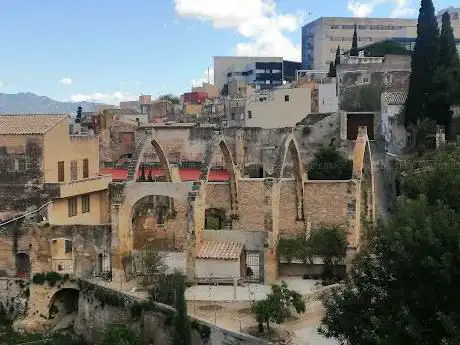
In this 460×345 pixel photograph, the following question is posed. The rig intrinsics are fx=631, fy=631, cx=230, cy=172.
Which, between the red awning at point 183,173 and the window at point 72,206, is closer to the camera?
the window at point 72,206

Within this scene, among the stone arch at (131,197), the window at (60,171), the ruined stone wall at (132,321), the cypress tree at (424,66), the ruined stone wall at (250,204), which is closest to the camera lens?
the ruined stone wall at (132,321)

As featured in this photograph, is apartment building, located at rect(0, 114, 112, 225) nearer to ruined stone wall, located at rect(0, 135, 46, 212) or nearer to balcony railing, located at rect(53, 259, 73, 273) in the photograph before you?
ruined stone wall, located at rect(0, 135, 46, 212)

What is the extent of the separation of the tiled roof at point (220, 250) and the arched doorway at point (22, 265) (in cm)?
869

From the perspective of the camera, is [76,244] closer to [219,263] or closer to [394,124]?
[219,263]

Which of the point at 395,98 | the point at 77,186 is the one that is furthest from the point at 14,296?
the point at 395,98

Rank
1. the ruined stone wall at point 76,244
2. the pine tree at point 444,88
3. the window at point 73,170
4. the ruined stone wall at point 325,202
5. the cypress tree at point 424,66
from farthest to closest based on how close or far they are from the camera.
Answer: the cypress tree at point 424,66
the pine tree at point 444,88
the window at point 73,170
the ruined stone wall at point 325,202
the ruined stone wall at point 76,244

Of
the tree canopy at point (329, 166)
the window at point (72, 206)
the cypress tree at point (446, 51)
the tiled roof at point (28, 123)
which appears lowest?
the window at point (72, 206)

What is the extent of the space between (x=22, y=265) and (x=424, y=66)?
25.7 metres

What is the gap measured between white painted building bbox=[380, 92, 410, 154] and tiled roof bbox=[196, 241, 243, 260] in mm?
17821

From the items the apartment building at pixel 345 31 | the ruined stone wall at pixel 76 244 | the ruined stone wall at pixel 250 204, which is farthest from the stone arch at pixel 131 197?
the apartment building at pixel 345 31

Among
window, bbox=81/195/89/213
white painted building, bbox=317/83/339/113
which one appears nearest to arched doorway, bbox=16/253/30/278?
window, bbox=81/195/89/213

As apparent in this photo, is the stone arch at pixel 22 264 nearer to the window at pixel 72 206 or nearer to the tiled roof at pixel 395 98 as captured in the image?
the window at pixel 72 206

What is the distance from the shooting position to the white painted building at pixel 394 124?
40000 mm

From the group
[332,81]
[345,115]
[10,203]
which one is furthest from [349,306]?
[332,81]
